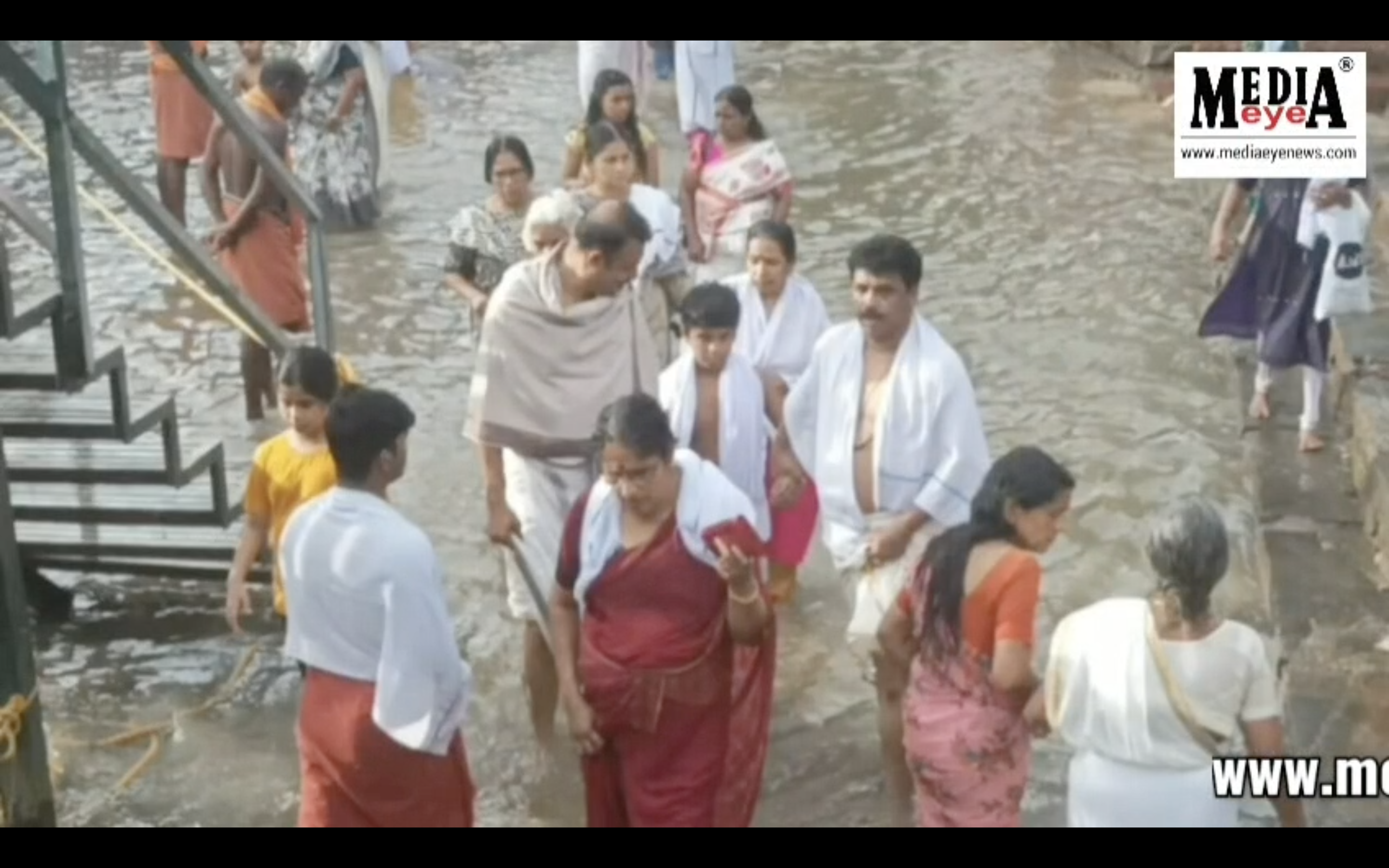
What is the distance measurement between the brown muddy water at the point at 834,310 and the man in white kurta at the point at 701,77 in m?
0.60

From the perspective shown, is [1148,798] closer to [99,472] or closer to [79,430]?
[79,430]

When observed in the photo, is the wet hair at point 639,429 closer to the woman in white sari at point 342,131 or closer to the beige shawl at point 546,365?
the beige shawl at point 546,365

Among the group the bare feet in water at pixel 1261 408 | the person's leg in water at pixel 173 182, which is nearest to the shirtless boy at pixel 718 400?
the bare feet in water at pixel 1261 408

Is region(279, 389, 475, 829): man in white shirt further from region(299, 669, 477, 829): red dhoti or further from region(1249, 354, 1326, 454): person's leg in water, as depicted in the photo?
region(1249, 354, 1326, 454): person's leg in water

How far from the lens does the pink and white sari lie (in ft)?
22.3

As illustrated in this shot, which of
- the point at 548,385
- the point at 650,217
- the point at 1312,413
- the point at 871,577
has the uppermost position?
the point at 650,217

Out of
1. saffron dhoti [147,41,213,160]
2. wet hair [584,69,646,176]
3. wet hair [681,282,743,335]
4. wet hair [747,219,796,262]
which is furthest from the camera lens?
saffron dhoti [147,41,213,160]

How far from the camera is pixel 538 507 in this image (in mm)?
5035

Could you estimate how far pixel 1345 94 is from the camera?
6184 millimetres

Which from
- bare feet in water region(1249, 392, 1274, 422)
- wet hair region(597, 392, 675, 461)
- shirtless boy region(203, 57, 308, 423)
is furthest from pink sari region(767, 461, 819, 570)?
shirtless boy region(203, 57, 308, 423)

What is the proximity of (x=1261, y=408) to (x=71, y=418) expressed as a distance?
381 cm

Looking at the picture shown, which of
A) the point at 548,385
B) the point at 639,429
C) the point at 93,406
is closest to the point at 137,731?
the point at 93,406

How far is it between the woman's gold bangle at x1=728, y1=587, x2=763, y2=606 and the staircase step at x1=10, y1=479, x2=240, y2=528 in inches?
90.5

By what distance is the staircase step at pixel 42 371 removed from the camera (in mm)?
5125
